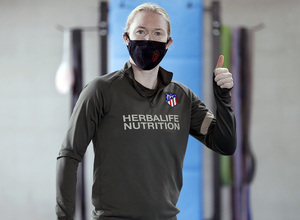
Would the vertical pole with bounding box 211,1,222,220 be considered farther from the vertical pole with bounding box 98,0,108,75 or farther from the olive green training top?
the olive green training top

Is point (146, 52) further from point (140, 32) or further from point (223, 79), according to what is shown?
point (223, 79)

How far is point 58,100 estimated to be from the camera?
2787mm

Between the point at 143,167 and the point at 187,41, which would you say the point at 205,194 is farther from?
the point at 143,167

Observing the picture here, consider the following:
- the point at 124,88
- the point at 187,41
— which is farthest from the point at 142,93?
the point at 187,41

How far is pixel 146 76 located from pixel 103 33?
1.33 m

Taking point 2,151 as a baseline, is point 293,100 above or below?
above

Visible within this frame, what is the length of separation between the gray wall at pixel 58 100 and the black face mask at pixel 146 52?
1.44 m

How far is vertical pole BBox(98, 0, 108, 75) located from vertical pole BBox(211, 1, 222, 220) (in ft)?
2.54

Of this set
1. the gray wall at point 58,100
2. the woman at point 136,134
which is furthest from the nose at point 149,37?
the gray wall at point 58,100

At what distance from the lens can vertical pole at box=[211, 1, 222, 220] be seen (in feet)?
8.36

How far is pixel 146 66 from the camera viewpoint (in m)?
1.32

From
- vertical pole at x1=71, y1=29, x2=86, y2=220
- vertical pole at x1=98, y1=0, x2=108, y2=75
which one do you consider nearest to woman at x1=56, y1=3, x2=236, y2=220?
vertical pole at x1=98, y1=0, x2=108, y2=75

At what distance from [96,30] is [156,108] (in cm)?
168

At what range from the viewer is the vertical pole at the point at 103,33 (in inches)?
99.3
